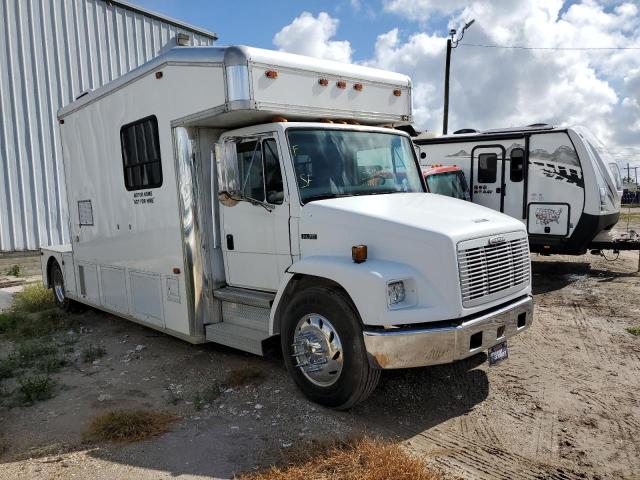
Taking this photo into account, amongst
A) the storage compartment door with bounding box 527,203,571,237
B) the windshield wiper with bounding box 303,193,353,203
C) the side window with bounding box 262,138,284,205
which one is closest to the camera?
the windshield wiper with bounding box 303,193,353,203

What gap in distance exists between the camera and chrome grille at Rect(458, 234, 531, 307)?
4.01m

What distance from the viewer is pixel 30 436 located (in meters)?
4.25

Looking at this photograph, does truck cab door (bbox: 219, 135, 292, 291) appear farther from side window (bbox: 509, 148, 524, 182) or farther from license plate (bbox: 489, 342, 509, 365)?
side window (bbox: 509, 148, 524, 182)

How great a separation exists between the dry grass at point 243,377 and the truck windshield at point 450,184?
694 cm

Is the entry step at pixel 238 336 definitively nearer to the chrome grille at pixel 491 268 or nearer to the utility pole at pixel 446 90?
the chrome grille at pixel 491 268

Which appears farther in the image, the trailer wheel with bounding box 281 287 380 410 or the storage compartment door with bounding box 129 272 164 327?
the storage compartment door with bounding box 129 272 164 327

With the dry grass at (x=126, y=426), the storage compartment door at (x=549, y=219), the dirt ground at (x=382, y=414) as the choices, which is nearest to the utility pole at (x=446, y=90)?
the storage compartment door at (x=549, y=219)

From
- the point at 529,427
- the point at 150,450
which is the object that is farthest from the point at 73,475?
the point at 529,427

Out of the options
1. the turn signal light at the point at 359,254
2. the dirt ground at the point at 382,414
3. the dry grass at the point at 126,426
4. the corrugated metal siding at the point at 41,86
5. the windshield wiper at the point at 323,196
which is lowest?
the dirt ground at the point at 382,414

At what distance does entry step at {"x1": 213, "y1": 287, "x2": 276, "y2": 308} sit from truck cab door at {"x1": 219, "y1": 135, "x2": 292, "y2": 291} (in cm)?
6

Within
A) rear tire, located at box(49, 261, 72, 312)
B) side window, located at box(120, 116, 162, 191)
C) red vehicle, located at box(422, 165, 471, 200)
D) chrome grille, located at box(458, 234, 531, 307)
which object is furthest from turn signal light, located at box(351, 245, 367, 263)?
red vehicle, located at box(422, 165, 471, 200)

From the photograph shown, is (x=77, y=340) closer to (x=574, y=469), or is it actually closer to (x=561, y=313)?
(x=574, y=469)

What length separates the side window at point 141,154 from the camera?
18.8ft

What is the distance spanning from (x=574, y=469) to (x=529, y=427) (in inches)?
24.2
